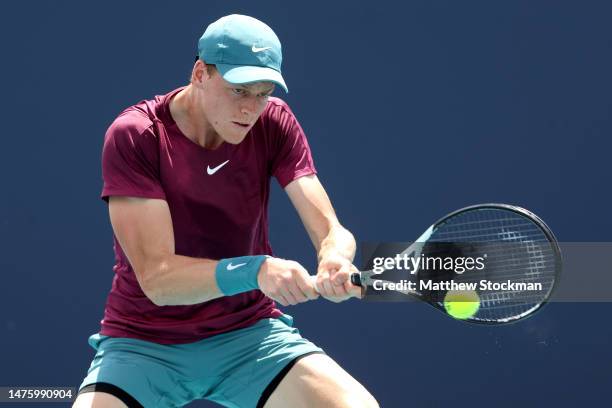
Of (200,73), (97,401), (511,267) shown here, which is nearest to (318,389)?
(97,401)

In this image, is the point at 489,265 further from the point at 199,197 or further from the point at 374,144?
the point at 374,144

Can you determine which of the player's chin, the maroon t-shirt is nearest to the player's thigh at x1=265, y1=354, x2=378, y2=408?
the maroon t-shirt

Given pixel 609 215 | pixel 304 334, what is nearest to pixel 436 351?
pixel 304 334

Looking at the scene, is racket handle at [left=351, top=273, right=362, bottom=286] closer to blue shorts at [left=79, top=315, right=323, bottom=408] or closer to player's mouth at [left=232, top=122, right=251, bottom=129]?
blue shorts at [left=79, top=315, right=323, bottom=408]

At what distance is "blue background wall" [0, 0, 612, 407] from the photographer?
5238mm

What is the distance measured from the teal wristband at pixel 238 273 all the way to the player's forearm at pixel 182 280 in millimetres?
26

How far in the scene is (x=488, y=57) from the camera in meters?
5.24

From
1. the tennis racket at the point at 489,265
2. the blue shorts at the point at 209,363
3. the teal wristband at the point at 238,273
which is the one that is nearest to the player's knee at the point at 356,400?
the blue shorts at the point at 209,363

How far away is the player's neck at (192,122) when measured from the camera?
12.4 feet

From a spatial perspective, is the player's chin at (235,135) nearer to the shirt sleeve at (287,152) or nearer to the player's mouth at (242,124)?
the player's mouth at (242,124)

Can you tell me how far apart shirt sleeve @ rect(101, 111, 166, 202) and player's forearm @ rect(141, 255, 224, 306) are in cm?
23

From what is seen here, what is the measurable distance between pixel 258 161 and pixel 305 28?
1528 mm

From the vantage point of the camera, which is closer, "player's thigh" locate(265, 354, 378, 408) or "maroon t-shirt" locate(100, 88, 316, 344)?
"player's thigh" locate(265, 354, 378, 408)

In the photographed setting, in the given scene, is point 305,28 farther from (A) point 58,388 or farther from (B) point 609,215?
Answer: (A) point 58,388
